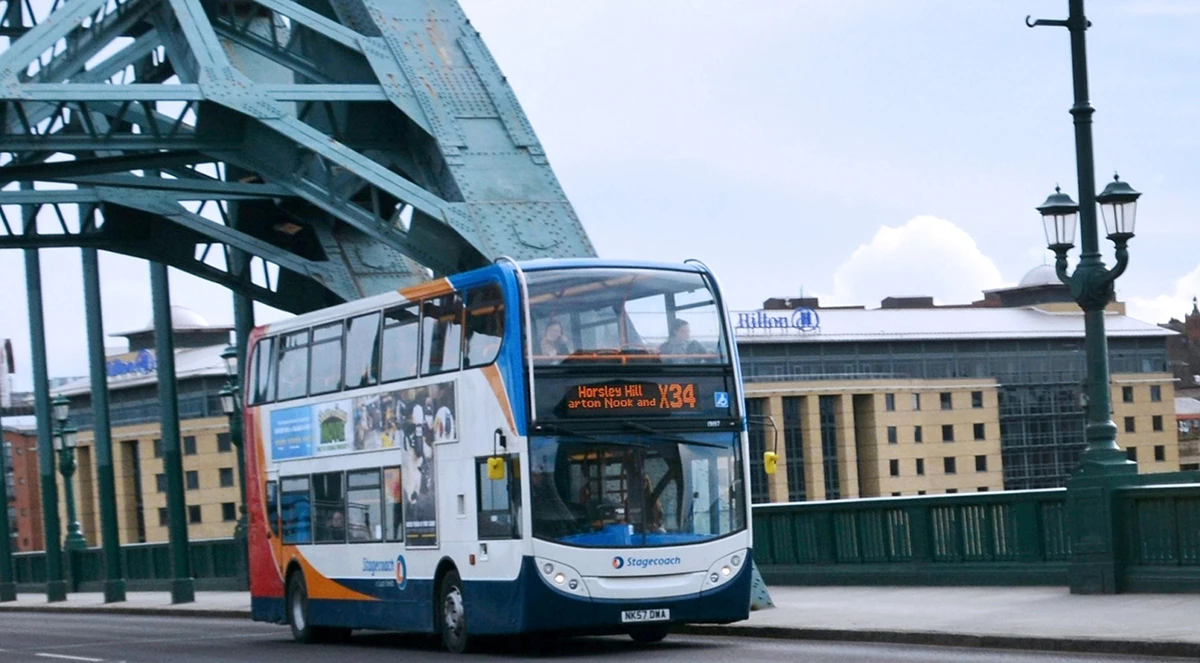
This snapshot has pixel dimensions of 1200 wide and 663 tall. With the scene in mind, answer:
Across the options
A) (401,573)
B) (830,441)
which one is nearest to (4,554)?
(401,573)

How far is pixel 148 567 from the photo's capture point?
47.8m

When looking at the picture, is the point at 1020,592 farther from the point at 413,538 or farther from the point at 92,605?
the point at 92,605

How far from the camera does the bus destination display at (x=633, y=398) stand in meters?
17.2

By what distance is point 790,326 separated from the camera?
13825 centimetres

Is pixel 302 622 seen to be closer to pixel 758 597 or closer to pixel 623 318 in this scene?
pixel 758 597

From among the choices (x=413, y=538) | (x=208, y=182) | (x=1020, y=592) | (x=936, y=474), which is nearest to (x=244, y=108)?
(x=208, y=182)

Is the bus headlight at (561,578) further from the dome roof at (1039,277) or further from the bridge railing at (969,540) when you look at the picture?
the dome roof at (1039,277)

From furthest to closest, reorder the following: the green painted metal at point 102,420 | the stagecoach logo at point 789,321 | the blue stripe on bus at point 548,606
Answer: the stagecoach logo at point 789,321 → the green painted metal at point 102,420 → the blue stripe on bus at point 548,606

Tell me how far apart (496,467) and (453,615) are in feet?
6.34

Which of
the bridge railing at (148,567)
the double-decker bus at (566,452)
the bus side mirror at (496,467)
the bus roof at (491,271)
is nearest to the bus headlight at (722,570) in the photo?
the double-decker bus at (566,452)

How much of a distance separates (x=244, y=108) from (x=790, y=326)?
384 ft

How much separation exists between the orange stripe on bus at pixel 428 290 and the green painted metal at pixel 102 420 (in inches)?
863

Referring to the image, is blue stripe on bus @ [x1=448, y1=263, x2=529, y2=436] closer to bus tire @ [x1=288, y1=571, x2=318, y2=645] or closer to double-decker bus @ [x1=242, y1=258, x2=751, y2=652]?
double-decker bus @ [x1=242, y1=258, x2=751, y2=652]

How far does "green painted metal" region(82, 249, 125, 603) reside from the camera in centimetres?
4066
